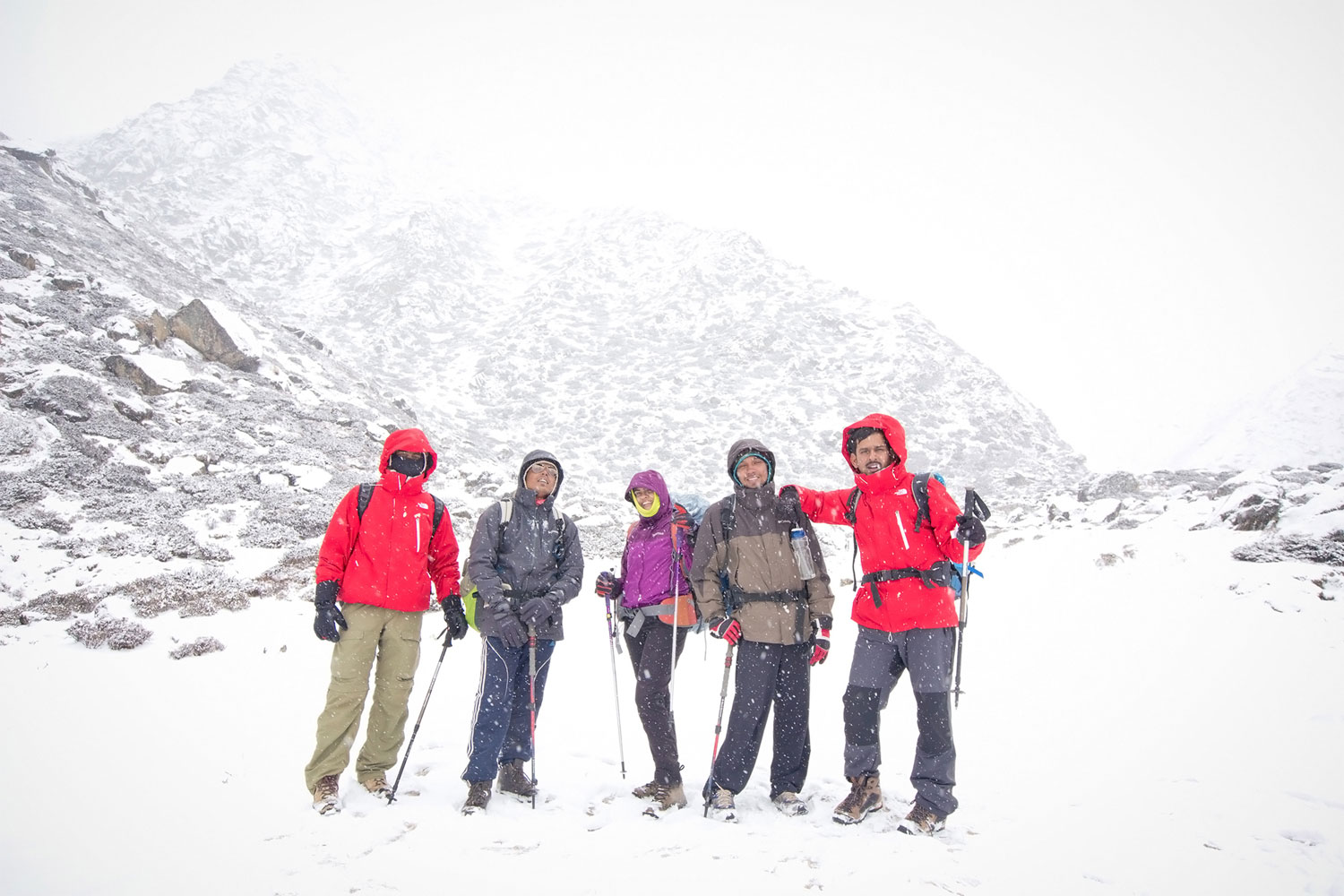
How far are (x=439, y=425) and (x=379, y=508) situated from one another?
36547 millimetres

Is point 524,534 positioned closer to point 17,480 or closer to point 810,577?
point 810,577

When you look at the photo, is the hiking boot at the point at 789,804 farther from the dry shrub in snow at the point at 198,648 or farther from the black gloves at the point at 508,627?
the dry shrub in snow at the point at 198,648

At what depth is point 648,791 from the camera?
4078 mm

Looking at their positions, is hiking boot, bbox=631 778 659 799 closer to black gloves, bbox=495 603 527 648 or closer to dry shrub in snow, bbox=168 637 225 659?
black gloves, bbox=495 603 527 648

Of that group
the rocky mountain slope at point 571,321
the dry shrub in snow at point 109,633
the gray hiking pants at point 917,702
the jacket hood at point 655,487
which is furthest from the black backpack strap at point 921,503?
the rocky mountain slope at point 571,321

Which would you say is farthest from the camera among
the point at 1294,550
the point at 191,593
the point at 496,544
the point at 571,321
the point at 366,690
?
the point at 571,321

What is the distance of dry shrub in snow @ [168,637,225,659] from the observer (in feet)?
22.2

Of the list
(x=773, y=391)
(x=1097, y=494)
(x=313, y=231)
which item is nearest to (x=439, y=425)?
(x=773, y=391)

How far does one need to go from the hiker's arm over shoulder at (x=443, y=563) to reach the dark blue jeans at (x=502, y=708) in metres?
0.60

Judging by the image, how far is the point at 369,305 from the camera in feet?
196

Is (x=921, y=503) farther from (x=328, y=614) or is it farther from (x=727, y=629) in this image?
(x=328, y=614)

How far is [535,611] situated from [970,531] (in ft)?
9.20

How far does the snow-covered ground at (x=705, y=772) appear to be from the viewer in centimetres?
302

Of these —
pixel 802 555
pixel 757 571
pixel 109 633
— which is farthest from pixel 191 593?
pixel 802 555
